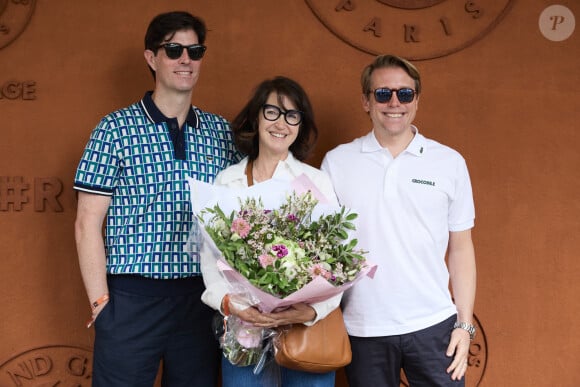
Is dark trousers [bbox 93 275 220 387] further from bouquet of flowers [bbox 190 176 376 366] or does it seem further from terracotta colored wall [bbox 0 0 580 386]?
terracotta colored wall [bbox 0 0 580 386]

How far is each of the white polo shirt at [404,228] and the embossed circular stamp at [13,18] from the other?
1.73 metres

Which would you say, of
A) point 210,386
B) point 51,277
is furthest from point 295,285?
point 51,277

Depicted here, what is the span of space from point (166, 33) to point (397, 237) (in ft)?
3.96

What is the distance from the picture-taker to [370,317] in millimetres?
2322

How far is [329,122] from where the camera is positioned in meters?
3.14

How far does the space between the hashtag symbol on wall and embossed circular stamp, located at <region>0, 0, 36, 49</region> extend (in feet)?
2.06

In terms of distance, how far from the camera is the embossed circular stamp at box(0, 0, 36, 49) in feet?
9.69

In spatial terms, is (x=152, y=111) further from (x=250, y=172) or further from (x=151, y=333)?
(x=151, y=333)

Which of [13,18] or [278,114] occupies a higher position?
[13,18]

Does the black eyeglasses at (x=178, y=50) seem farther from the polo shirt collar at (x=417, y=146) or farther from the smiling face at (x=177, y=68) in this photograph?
the polo shirt collar at (x=417, y=146)

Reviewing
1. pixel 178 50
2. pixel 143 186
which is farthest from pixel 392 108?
pixel 143 186

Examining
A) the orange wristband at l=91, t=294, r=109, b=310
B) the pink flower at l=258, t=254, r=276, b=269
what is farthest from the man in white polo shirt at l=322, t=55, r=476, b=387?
the orange wristband at l=91, t=294, r=109, b=310

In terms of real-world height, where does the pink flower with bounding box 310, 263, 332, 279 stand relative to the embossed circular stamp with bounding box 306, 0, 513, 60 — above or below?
below

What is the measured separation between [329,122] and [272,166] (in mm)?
831
